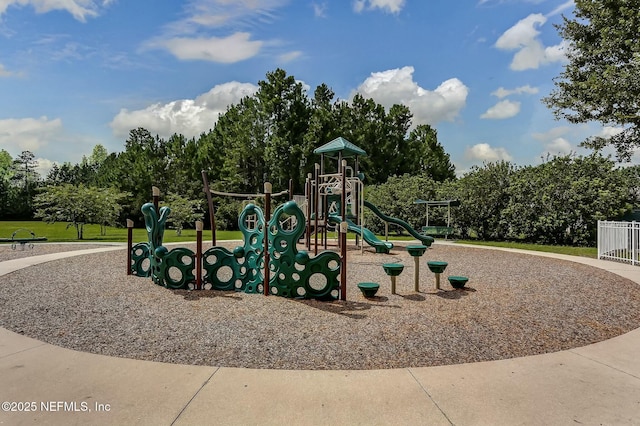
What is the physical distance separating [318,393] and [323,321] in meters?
2.10

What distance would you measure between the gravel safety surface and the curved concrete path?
32 cm

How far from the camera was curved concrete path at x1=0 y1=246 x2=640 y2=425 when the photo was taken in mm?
2879

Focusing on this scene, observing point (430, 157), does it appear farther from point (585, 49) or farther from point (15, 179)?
point (15, 179)

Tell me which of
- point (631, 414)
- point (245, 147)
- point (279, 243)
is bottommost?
point (631, 414)

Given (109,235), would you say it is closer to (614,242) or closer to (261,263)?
(261,263)

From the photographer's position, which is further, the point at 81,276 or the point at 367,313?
the point at 81,276

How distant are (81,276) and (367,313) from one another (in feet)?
22.3

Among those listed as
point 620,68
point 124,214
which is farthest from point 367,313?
point 124,214

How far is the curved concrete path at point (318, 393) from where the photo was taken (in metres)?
2.88

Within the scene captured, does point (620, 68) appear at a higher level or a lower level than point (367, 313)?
higher

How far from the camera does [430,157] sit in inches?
1775

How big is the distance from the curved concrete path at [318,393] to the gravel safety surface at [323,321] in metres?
0.32

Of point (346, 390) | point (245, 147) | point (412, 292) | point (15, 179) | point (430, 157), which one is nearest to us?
point (346, 390)

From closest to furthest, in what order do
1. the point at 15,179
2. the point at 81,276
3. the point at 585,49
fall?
the point at 81,276, the point at 585,49, the point at 15,179
